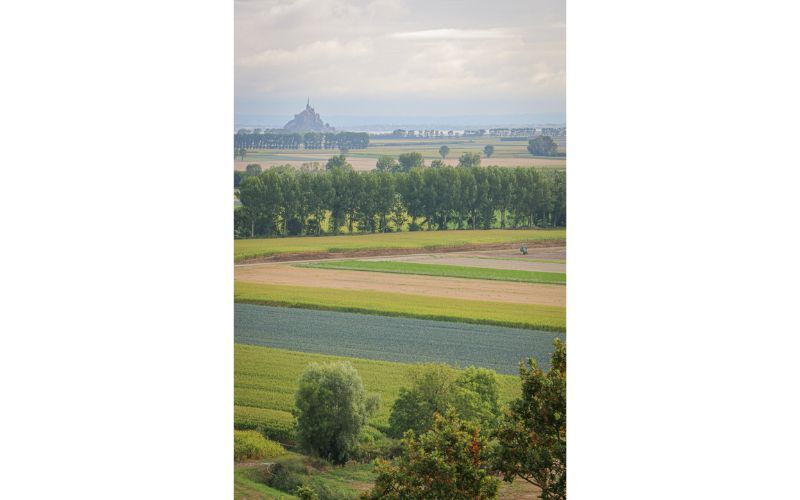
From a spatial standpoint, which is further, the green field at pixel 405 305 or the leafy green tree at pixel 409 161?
the leafy green tree at pixel 409 161

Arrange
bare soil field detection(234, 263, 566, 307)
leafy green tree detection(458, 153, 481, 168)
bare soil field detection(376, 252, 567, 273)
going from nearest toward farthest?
bare soil field detection(234, 263, 566, 307) → bare soil field detection(376, 252, 567, 273) → leafy green tree detection(458, 153, 481, 168)

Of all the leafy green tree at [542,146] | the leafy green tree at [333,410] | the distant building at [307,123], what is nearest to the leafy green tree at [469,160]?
the leafy green tree at [542,146]

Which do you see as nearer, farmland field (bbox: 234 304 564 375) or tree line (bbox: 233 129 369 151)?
farmland field (bbox: 234 304 564 375)

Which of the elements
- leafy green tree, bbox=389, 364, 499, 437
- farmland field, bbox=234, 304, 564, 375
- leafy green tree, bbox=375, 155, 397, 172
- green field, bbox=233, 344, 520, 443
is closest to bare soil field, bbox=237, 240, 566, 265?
farmland field, bbox=234, 304, 564, 375

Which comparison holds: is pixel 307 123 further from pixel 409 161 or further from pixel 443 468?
pixel 443 468

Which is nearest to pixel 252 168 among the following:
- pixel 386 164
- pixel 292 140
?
pixel 292 140

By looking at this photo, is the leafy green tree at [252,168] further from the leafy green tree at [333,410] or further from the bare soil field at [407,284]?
the leafy green tree at [333,410]

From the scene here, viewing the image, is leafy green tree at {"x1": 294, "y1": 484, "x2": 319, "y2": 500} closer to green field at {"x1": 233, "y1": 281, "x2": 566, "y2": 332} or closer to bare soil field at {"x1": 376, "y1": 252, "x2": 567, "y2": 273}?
green field at {"x1": 233, "y1": 281, "x2": 566, "y2": 332}
